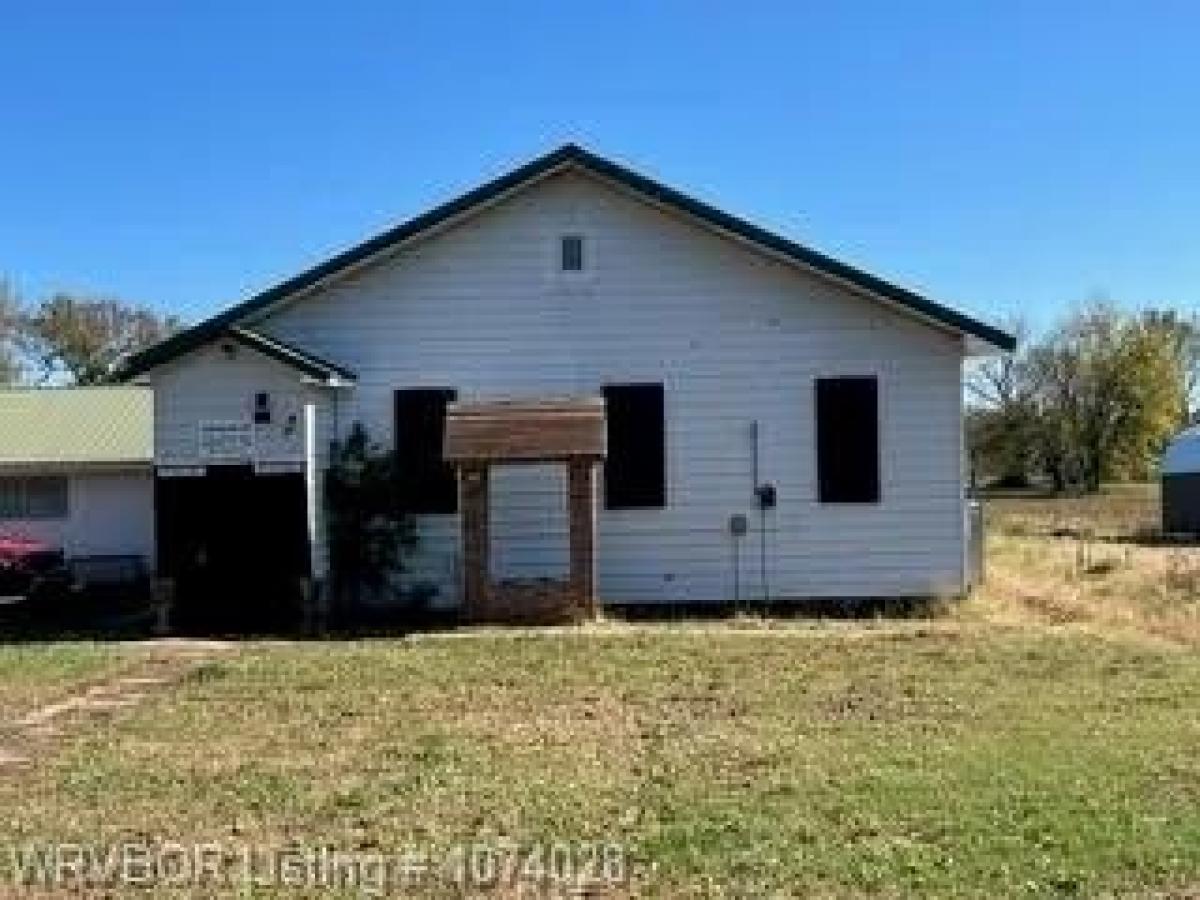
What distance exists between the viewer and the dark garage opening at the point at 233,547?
21141 millimetres

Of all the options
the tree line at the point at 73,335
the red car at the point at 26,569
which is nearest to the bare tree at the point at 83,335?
the tree line at the point at 73,335

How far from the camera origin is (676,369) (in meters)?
21.9

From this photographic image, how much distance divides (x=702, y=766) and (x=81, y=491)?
23.6 meters

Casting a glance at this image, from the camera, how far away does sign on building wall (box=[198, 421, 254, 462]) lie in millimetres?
21109

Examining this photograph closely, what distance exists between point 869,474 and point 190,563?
25.9ft

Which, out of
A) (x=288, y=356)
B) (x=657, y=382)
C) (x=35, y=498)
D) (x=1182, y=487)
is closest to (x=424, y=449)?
(x=288, y=356)

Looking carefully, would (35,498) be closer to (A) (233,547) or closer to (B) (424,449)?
(A) (233,547)

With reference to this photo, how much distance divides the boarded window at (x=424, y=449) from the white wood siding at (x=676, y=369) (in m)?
0.15

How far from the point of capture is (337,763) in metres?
11.2

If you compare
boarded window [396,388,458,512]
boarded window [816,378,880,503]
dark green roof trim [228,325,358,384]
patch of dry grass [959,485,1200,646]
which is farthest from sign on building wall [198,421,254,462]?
patch of dry grass [959,485,1200,646]

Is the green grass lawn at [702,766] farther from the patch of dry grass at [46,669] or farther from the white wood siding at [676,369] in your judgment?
the white wood siding at [676,369]

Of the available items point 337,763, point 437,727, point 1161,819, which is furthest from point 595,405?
point 1161,819

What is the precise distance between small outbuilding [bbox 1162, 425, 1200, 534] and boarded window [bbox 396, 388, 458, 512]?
107ft

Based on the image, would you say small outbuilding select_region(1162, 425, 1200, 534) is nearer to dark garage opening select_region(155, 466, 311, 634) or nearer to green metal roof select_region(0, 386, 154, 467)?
green metal roof select_region(0, 386, 154, 467)
